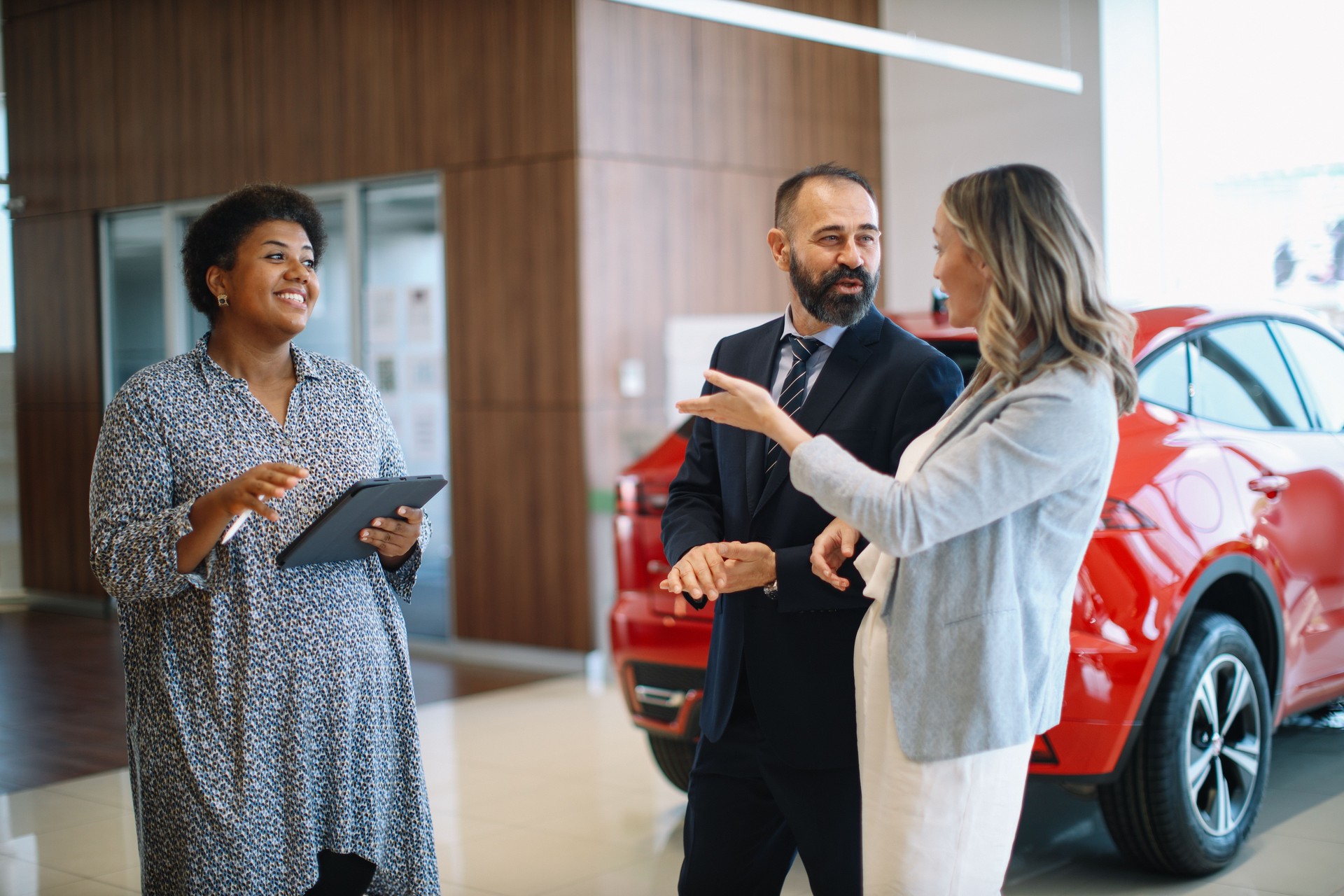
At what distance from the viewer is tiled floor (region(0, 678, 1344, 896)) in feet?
10.5

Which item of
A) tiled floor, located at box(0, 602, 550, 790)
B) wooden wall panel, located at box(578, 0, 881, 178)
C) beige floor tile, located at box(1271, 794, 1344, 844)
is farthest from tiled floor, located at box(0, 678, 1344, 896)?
wooden wall panel, located at box(578, 0, 881, 178)

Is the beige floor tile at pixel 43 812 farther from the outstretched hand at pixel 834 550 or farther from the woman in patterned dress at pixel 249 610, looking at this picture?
the outstretched hand at pixel 834 550

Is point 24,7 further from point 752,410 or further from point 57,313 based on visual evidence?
point 752,410

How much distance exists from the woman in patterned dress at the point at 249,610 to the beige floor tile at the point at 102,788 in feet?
Result: 7.57

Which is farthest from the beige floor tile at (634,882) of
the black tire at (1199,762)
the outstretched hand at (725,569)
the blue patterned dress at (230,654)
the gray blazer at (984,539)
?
the gray blazer at (984,539)

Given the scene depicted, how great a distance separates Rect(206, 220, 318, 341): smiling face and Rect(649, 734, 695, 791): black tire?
1824 mm

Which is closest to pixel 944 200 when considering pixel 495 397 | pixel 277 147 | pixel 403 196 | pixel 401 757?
pixel 401 757

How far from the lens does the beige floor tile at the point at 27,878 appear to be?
3492 millimetres

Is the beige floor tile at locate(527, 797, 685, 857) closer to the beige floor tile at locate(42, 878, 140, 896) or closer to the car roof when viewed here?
the beige floor tile at locate(42, 878, 140, 896)

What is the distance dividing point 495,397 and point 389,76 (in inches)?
64.2

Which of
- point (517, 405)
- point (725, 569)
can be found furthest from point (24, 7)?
point (725, 569)

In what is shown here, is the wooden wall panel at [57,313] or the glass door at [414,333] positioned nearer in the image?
the wooden wall panel at [57,313]

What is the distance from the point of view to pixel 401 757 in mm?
2301

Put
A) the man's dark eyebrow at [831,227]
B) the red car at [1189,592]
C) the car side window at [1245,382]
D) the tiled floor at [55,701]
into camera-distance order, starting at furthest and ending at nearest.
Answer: the tiled floor at [55,701], the car side window at [1245,382], the red car at [1189,592], the man's dark eyebrow at [831,227]
